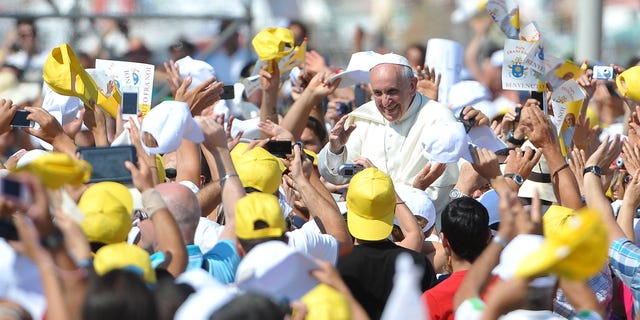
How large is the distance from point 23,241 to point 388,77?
390cm

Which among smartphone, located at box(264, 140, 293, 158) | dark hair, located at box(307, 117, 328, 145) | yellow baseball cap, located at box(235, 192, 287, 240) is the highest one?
yellow baseball cap, located at box(235, 192, 287, 240)

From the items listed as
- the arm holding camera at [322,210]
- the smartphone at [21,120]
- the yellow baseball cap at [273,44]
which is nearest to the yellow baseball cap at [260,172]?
the arm holding camera at [322,210]

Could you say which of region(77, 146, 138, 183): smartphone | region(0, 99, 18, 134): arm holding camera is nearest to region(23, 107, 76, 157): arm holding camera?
region(0, 99, 18, 134): arm holding camera

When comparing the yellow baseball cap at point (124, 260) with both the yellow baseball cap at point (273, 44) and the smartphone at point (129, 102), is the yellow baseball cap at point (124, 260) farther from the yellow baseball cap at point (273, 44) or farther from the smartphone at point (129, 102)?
the yellow baseball cap at point (273, 44)

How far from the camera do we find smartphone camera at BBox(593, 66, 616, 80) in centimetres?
762

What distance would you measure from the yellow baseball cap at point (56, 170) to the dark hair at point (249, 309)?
822mm

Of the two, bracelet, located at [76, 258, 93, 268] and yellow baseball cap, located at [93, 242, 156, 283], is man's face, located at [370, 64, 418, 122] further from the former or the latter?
bracelet, located at [76, 258, 93, 268]

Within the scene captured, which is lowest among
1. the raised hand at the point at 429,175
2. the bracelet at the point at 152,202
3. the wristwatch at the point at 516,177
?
the raised hand at the point at 429,175

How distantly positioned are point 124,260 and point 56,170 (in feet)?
1.30

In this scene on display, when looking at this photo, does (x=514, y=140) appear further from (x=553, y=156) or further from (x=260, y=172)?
(x=260, y=172)

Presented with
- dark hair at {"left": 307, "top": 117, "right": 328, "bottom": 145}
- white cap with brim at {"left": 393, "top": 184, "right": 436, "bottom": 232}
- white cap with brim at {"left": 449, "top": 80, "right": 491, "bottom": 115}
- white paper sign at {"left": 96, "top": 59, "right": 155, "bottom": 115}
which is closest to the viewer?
white cap with brim at {"left": 393, "top": 184, "right": 436, "bottom": 232}

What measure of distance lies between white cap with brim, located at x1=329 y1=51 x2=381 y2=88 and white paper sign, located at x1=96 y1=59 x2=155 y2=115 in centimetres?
158

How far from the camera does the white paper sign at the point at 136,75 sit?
7246 mm

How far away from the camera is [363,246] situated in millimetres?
5715
